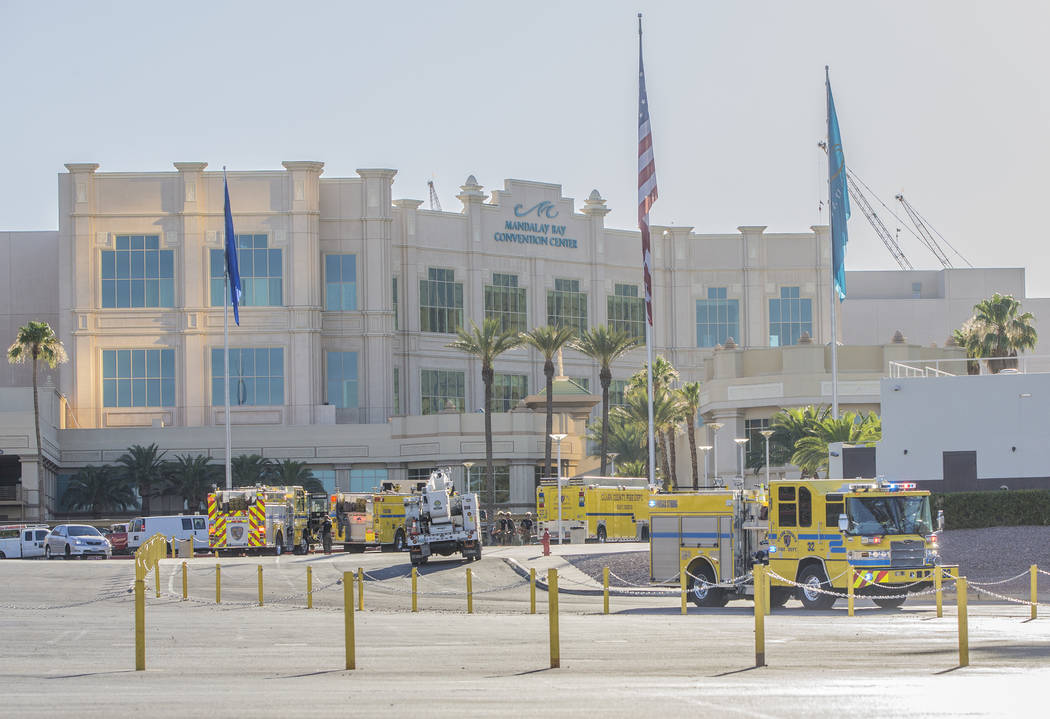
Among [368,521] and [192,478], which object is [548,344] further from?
[368,521]

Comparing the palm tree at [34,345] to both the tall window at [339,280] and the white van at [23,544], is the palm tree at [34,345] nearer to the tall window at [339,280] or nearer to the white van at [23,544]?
the tall window at [339,280]

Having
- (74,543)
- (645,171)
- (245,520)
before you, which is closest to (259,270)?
(74,543)

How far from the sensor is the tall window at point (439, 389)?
327ft

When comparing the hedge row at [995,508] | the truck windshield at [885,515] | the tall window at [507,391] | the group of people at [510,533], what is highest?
the tall window at [507,391]

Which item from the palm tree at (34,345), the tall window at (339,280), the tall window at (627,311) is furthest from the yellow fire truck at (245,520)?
the tall window at (627,311)

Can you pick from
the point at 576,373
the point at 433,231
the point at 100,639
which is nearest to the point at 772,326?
the point at 576,373

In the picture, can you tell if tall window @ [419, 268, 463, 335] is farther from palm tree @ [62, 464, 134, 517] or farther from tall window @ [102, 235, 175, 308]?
palm tree @ [62, 464, 134, 517]

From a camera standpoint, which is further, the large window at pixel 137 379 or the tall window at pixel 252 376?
the tall window at pixel 252 376

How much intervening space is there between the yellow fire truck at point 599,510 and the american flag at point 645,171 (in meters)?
17.2

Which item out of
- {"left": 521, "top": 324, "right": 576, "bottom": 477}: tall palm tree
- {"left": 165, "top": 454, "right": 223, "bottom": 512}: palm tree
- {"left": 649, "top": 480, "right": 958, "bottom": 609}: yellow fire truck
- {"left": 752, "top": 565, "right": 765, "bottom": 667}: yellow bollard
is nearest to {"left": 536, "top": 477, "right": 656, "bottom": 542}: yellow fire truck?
{"left": 521, "top": 324, "right": 576, "bottom": 477}: tall palm tree

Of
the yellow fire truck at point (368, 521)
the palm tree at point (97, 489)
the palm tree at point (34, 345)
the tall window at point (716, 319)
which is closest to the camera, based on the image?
the yellow fire truck at point (368, 521)

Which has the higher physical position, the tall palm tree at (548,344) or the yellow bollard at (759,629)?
the tall palm tree at (548,344)

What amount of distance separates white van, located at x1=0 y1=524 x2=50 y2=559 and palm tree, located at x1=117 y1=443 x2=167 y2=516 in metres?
22.5

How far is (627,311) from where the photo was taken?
4274 inches
